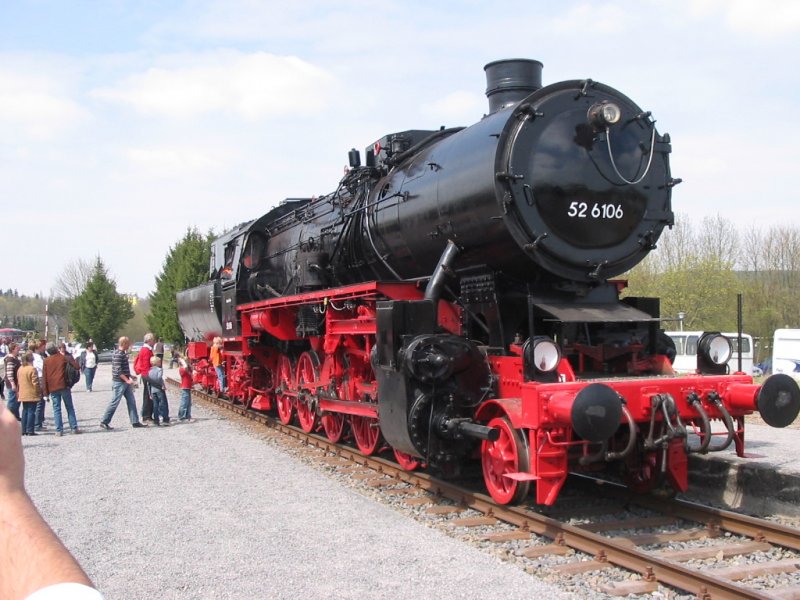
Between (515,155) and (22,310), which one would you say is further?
(22,310)

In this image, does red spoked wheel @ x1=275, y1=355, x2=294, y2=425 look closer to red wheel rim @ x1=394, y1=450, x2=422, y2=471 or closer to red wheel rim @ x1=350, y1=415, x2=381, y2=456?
red wheel rim @ x1=350, y1=415, x2=381, y2=456

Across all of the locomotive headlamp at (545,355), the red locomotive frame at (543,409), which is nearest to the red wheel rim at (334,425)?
the red locomotive frame at (543,409)

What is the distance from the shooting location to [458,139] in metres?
7.56

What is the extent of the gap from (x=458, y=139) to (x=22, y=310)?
14956 centimetres

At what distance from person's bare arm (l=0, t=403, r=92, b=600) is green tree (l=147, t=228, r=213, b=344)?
41295mm

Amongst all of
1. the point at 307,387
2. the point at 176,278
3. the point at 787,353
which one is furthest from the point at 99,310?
the point at 307,387

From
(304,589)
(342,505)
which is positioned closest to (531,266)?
(342,505)

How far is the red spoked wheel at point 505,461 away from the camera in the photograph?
6148 mm

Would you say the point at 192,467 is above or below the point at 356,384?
below

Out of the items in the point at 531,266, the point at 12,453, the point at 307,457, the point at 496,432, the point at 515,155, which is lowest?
the point at 307,457

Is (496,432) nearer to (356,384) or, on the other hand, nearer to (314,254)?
(356,384)

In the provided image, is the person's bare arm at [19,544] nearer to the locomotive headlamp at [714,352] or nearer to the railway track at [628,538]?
the railway track at [628,538]

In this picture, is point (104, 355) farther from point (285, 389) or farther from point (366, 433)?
point (366, 433)

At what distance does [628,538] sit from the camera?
19.7 ft
